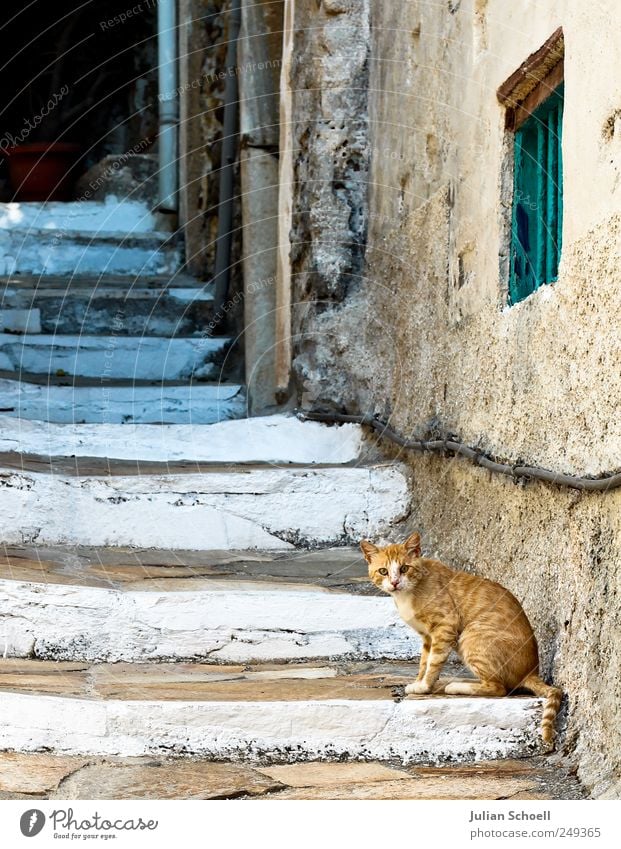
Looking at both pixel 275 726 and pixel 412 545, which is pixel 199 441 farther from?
pixel 275 726

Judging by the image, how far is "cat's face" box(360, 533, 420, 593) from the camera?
10.1 feet

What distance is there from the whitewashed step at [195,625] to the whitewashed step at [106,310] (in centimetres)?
351

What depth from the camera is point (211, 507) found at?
4363 mm

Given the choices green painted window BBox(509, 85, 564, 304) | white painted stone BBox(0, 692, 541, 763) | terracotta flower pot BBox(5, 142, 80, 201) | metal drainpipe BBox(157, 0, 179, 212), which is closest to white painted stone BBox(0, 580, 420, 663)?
white painted stone BBox(0, 692, 541, 763)

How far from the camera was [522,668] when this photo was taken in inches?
110

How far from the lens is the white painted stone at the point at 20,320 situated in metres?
6.70

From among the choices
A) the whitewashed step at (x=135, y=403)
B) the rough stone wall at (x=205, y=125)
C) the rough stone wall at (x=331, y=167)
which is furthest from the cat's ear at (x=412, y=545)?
the rough stone wall at (x=205, y=125)

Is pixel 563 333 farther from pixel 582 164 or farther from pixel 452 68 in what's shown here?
pixel 452 68

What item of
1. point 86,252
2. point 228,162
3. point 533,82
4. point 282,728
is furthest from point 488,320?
point 86,252

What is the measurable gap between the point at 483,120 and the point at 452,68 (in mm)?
459

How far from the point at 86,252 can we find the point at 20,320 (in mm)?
841

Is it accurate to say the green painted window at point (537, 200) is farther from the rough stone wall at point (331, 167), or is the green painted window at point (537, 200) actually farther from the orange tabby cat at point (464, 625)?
the rough stone wall at point (331, 167)

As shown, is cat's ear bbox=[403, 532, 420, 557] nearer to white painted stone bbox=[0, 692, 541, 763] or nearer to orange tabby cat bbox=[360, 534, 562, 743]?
orange tabby cat bbox=[360, 534, 562, 743]

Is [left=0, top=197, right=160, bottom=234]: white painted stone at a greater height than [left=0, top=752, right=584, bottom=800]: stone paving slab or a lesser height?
greater
